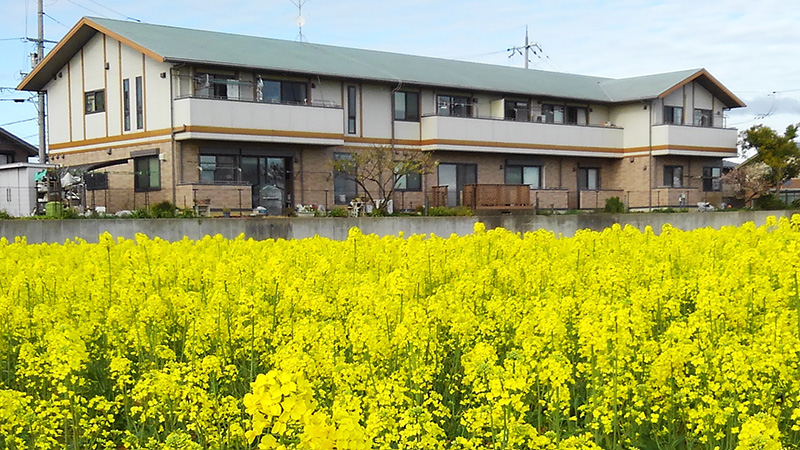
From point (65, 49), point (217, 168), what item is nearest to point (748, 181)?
point (217, 168)

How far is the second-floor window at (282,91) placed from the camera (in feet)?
92.8

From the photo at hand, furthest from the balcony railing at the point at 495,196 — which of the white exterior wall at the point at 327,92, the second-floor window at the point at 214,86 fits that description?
the second-floor window at the point at 214,86

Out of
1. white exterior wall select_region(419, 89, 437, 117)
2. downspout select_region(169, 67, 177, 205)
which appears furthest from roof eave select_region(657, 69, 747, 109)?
downspout select_region(169, 67, 177, 205)

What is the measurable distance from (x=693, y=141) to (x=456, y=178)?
512 inches

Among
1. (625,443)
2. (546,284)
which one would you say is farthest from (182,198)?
(625,443)

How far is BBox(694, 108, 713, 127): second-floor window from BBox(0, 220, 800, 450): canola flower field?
3440cm

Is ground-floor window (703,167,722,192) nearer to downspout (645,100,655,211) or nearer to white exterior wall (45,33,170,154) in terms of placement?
downspout (645,100,655,211)

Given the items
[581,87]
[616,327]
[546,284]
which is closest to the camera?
[616,327]

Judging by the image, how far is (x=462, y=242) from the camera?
996 cm

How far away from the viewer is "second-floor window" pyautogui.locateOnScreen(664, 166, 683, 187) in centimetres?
3850

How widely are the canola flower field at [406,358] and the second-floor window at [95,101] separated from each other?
78.2 feet

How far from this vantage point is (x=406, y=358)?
189 inches

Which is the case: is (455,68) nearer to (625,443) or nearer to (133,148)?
(133,148)

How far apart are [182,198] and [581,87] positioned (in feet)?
70.7
